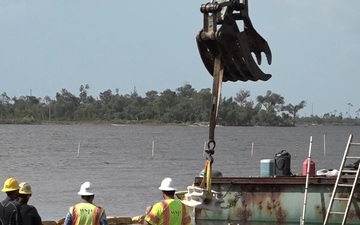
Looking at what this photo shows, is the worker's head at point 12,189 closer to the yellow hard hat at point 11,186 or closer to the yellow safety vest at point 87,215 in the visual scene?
the yellow hard hat at point 11,186

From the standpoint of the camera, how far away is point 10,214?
1159cm

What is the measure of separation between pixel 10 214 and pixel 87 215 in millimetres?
948

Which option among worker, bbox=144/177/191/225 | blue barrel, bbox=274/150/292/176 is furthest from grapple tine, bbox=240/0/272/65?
blue barrel, bbox=274/150/292/176

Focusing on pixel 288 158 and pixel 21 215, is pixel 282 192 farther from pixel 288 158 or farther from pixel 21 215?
pixel 21 215

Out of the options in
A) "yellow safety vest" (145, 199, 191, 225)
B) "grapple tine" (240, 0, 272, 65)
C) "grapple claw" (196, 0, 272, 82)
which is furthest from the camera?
"grapple tine" (240, 0, 272, 65)

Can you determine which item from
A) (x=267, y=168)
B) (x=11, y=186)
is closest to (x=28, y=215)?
(x=11, y=186)

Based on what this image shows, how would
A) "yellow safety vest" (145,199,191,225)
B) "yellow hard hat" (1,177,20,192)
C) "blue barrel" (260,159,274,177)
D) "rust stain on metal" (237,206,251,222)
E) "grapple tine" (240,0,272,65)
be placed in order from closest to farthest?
"yellow safety vest" (145,199,191,225), "grapple tine" (240,0,272,65), "yellow hard hat" (1,177,20,192), "rust stain on metal" (237,206,251,222), "blue barrel" (260,159,274,177)

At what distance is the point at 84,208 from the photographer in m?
11.9

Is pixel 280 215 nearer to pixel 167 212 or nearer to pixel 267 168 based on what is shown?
pixel 267 168

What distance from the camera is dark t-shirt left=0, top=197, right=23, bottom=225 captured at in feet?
38.0

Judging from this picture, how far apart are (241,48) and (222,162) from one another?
6001 cm

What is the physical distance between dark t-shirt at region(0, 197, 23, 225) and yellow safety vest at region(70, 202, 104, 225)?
713 mm

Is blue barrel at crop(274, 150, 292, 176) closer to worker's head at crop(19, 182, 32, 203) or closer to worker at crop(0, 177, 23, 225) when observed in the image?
worker's head at crop(19, 182, 32, 203)

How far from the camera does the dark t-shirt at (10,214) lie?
11578mm
